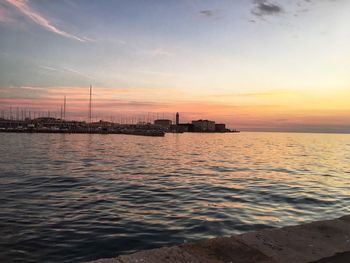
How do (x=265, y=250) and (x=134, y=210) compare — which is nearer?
(x=265, y=250)

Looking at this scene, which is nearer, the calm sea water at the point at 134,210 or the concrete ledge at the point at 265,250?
the concrete ledge at the point at 265,250

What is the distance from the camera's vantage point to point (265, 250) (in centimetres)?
506

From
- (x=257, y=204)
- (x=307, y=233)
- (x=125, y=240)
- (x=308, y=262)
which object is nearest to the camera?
(x=308, y=262)

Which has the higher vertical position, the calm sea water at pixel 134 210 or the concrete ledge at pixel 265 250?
the concrete ledge at pixel 265 250

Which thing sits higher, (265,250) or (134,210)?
(265,250)

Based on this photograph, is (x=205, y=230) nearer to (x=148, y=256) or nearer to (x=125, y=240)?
(x=125, y=240)

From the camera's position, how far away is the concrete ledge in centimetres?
466

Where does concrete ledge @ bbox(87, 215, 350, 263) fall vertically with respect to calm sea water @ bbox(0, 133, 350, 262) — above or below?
above

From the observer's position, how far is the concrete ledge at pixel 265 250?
4.66m

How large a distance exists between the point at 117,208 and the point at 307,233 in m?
8.16

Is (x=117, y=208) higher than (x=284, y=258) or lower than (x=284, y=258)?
lower

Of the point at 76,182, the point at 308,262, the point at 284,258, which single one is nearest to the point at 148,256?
the point at 284,258

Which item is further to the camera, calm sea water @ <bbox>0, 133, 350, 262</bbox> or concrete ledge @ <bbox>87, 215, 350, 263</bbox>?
calm sea water @ <bbox>0, 133, 350, 262</bbox>

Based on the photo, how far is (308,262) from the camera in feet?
15.2
